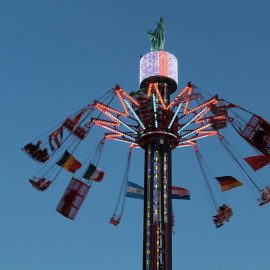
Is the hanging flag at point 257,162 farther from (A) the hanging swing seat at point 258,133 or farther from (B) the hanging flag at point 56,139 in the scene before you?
(B) the hanging flag at point 56,139

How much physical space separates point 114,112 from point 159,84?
19.3 ft

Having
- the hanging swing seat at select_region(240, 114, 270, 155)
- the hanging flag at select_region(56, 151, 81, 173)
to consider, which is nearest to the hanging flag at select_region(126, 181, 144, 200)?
the hanging flag at select_region(56, 151, 81, 173)

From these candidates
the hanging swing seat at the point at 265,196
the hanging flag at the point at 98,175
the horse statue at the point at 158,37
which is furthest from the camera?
the horse statue at the point at 158,37

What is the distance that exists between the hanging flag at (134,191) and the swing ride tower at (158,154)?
298cm

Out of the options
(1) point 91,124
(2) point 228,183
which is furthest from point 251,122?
(1) point 91,124

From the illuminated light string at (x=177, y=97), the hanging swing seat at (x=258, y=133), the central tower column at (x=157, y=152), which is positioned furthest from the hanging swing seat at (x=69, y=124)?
the hanging swing seat at (x=258, y=133)

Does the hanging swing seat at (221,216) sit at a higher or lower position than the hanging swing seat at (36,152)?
lower

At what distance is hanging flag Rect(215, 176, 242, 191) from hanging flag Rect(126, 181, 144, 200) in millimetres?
7127

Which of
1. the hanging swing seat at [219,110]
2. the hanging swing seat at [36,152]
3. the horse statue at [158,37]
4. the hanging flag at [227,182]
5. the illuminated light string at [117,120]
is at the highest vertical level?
the horse statue at [158,37]

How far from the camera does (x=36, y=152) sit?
55312mm

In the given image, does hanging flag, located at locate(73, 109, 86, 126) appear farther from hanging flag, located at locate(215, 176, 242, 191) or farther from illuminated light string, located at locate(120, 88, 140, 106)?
hanging flag, located at locate(215, 176, 242, 191)

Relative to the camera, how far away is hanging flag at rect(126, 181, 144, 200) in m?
60.3

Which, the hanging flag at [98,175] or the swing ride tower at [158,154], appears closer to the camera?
the swing ride tower at [158,154]

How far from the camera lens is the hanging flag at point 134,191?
60.3m
